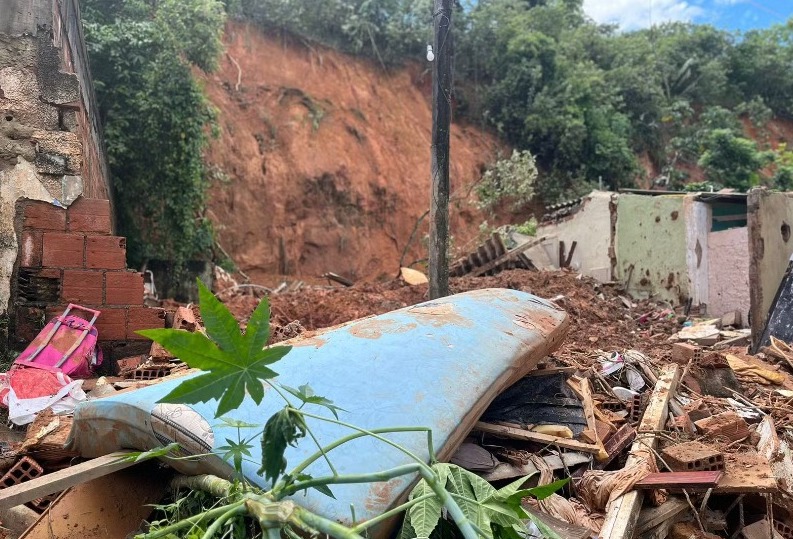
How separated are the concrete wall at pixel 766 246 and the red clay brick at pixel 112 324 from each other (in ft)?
20.5

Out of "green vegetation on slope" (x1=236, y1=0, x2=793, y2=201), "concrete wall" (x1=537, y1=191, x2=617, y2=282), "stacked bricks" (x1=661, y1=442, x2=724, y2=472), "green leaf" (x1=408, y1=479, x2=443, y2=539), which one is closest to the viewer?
"green leaf" (x1=408, y1=479, x2=443, y2=539)

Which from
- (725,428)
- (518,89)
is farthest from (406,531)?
(518,89)

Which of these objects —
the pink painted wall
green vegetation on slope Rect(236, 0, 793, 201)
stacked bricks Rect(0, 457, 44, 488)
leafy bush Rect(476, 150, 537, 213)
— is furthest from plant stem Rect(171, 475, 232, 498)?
green vegetation on slope Rect(236, 0, 793, 201)

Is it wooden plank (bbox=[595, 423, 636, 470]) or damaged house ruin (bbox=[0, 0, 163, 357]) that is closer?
wooden plank (bbox=[595, 423, 636, 470])

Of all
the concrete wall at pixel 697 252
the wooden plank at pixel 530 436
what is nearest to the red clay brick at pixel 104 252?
the wooden plank at pixel 530 436

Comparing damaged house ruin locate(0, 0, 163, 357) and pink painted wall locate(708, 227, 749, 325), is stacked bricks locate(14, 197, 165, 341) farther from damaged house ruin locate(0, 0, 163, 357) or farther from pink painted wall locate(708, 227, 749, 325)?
pink painted wall locate(708, 227, 749, 325)

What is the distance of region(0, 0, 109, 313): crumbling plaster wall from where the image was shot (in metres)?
3.64

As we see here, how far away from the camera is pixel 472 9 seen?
17.5 m

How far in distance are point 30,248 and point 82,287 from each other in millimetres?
373

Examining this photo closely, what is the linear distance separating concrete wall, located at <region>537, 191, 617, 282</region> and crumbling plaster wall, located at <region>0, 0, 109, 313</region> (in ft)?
31.6

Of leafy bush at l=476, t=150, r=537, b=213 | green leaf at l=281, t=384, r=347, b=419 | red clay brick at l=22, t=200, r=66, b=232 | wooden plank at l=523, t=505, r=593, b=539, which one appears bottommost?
wooden plank at l=523, t=505, r=593, b=539

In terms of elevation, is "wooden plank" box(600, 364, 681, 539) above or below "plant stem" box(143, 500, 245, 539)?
below

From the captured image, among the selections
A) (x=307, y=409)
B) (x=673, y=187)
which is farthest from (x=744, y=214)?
(x=307, y=409)

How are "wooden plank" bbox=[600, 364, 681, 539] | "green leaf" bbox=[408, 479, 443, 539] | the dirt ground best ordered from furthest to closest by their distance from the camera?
1. the dirt ground
2. "wooden plank" bbox=[600, 364, 681, 539]
3. "green leaf" bbox=[408, 479, 443, 539]
